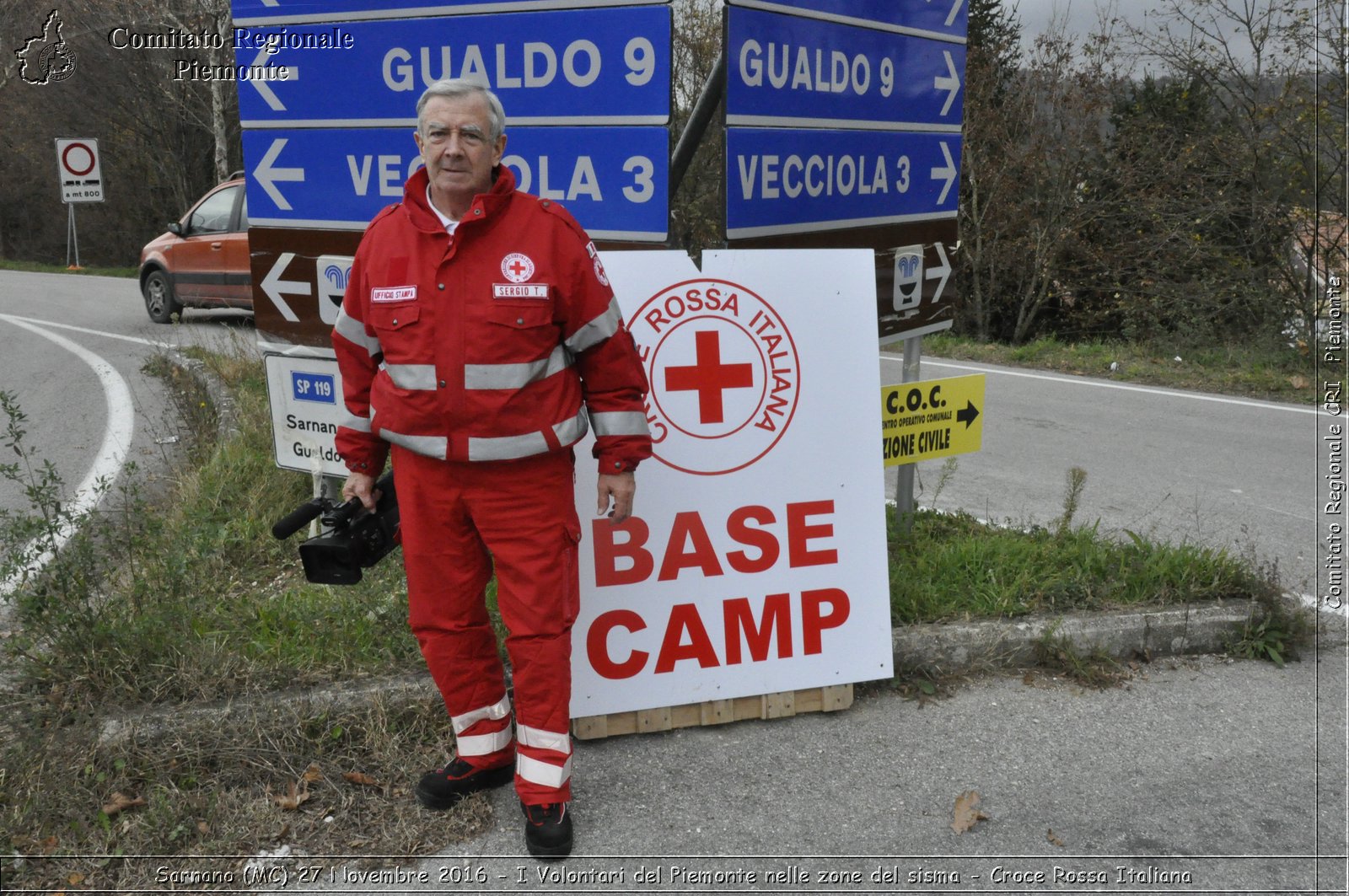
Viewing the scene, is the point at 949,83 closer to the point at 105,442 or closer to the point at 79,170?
the point at 105,442

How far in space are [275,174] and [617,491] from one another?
2.21 meters

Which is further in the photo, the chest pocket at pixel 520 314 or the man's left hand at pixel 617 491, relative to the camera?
the man's left hand at pixel 617 491

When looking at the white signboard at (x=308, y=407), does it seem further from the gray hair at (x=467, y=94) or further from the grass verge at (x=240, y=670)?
the gray hair at (x=467, y=94)

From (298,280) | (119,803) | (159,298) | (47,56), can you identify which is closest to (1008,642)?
(119,803)

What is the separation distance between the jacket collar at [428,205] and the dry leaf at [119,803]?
1.76m

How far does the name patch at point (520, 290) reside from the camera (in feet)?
8.97

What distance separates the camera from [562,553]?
2.94m

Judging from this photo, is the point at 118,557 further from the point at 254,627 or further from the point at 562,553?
the point at 562,553

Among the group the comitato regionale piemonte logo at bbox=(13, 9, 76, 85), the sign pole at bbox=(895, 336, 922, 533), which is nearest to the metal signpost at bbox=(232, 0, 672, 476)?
the sign pole at bbox=(895, 336, 922, 533)

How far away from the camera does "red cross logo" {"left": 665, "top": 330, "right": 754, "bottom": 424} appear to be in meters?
3.58

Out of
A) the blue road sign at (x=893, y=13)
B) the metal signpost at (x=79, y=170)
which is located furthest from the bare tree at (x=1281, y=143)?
the metal signpost at (x=79, y=170)

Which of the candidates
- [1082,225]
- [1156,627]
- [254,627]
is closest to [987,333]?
[1082,225]

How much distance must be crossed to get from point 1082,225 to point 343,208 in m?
14.3

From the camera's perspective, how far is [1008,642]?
3.97 m
